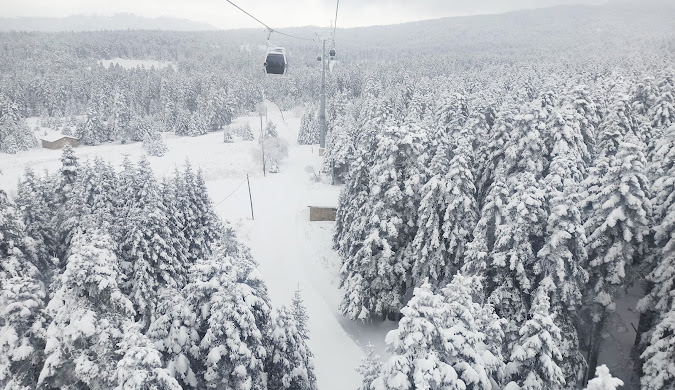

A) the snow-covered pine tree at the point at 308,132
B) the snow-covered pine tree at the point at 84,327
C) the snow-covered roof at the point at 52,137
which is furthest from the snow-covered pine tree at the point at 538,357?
the snow-covered roof at the point at 52,137

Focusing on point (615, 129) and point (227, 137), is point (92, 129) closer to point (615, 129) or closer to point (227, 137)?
point (227, 137)

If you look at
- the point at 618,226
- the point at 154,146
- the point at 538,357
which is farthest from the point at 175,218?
the point at 154,146

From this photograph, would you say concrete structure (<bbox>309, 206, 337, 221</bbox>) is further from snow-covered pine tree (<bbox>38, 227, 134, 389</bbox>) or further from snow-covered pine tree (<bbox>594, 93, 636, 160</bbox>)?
snow-covered pine tree (<bbox>38, 227, 134, 389</bbox>)

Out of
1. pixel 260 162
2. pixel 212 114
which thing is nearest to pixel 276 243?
pixel 260 162

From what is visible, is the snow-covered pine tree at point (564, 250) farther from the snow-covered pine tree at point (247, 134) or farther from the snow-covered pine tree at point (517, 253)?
the snow-covered pine tree at point (247, 134)

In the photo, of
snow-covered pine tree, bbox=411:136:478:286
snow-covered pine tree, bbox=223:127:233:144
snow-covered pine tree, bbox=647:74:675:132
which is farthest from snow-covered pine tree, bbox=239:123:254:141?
snow-covered pine tree, bbox=411:136:478:286
